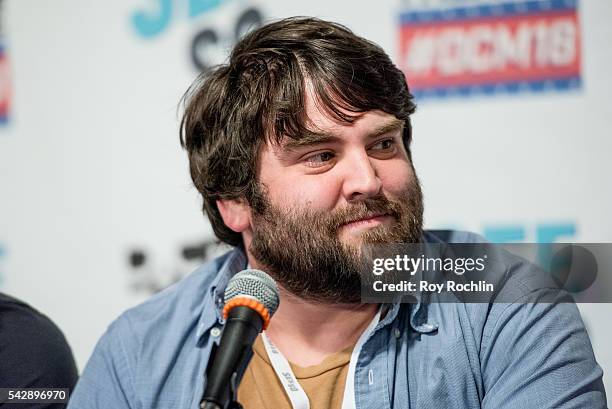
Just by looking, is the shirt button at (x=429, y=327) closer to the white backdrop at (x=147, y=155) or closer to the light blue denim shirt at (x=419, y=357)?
the light blue denim shirt at (x=419, y=357)

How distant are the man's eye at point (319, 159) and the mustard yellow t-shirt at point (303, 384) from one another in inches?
17.0

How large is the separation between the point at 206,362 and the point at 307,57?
72 cm

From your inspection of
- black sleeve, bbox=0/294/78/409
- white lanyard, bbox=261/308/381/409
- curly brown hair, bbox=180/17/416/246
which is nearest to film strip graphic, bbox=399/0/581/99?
curly brown hair, bbox=180/17/416/246

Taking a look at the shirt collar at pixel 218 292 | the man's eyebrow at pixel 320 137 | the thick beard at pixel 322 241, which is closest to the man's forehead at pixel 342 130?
the man's eyebrow at pixel 320 137

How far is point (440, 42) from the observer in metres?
2.38

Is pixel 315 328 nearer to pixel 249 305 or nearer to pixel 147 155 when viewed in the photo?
pixel 249 305

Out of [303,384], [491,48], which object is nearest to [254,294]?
[303,384]

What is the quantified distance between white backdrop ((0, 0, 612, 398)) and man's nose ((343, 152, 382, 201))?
0.91 m

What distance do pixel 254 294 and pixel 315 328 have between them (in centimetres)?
64

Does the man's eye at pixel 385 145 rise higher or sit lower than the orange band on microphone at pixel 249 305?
higher

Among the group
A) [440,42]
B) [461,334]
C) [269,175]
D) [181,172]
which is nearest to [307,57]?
[269,175]

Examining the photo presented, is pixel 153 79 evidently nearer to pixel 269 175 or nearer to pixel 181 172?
pixel 181 172

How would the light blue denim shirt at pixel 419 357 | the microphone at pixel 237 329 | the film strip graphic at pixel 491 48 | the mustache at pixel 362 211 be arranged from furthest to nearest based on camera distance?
1. the film strip graphic at pixel 491 48
2. the mustache at pixel 362 211
3. the light blue denim shirt at pixel 419 357
4. the microphone at pixel 237 329

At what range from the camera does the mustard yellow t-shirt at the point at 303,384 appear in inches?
62.6
